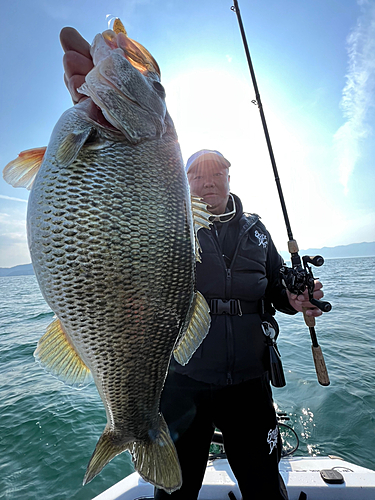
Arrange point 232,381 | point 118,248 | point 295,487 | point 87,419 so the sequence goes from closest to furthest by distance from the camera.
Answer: point 118,248 < point 232,381 < point 295,487 < point 87,419

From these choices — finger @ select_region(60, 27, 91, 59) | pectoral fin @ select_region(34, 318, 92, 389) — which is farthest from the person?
finger @ select_region(60, 27, 91, 59)

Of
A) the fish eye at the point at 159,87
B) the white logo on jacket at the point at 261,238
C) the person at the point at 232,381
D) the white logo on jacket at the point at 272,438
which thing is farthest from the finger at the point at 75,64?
the white logo on jacket at the point at 272,438

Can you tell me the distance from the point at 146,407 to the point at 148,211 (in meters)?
1.00

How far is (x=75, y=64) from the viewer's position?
1492 mm

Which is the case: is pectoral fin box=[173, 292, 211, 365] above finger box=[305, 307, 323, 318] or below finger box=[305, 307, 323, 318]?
above

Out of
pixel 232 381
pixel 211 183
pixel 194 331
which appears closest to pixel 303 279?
pixel 232 381

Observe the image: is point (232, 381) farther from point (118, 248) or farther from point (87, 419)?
point (87, 419)

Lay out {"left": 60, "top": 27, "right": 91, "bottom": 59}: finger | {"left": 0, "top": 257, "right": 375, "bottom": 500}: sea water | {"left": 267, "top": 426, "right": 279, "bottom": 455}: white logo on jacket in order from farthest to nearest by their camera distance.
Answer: {"left": 0, "top": 257, "right": 375, "bottom": 500}: sea water, {"left": 267, "top": 426, "right": 279, "bottom": 455}: white logo on jacket, {"left": 60, "top": 27, "right": 91, "bottom": 59}: finger

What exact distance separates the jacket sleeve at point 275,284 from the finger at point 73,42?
7.63 ft

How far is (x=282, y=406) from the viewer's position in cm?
618

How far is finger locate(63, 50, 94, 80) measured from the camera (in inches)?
58.2

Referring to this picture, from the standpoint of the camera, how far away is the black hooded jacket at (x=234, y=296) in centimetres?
238

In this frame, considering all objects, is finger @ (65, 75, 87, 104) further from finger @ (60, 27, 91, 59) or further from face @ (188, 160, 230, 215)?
face @ (188, 160, 230, 215)

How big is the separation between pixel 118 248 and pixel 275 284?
7.22 feet
